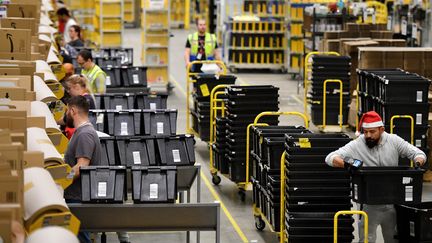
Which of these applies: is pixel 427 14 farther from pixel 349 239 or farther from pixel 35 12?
pixel 349 239

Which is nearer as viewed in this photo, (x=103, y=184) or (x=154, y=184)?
(x=103, y=184)

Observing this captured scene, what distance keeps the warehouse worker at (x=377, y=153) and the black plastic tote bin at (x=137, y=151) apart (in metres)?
2.23

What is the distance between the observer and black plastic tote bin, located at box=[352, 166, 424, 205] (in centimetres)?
1117

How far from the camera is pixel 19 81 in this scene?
1084cm

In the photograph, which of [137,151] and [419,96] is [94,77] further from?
[419,96]

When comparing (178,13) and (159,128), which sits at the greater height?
(178,13)

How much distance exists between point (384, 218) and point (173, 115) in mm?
3740

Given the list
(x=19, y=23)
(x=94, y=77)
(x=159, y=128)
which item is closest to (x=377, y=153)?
(x=159, y=128)

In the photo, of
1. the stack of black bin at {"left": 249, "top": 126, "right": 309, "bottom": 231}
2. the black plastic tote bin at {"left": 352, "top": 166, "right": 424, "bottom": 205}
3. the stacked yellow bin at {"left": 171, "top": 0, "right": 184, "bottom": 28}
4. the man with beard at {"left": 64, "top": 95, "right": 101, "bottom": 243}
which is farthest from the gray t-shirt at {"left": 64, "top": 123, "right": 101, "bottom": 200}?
the stacked yellow bin at {"left": 171, "top": 0, "right": 184, "bottom": 28}

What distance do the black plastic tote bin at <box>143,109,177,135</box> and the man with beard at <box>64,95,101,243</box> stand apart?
10.3 ft

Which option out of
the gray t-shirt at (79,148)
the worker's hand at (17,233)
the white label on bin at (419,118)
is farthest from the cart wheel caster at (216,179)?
the worker's hand at (17,233)

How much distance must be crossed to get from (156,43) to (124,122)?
12333mm

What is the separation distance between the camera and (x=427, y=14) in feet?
79.7

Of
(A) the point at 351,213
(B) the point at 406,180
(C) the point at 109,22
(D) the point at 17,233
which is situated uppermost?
(C) the point at 109,22
